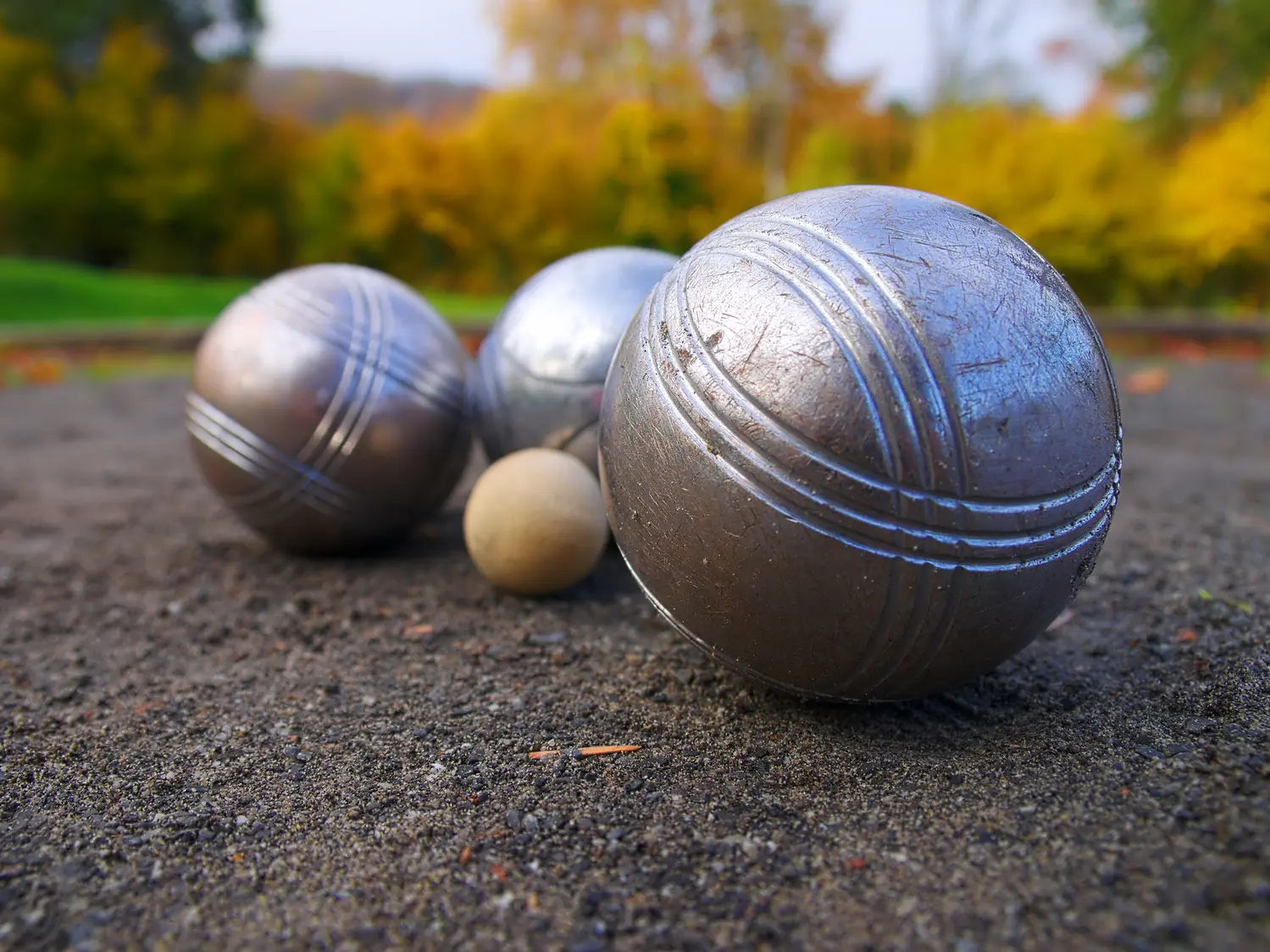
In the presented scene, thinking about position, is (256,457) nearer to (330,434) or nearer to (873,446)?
(330,434)

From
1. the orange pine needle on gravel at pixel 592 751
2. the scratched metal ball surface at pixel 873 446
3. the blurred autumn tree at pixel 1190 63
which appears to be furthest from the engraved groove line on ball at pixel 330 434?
the blurred autumn tree at pixel 1190 63

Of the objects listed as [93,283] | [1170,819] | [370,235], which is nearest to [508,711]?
[1170,819]

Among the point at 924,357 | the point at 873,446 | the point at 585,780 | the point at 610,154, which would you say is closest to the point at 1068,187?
the point at 610,154

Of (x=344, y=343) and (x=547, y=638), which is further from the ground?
(x=344, y=343)

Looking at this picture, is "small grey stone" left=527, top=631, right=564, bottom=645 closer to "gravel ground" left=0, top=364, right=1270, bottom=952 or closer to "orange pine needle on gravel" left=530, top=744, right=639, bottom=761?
"gravel ground" left=0, top=364, right=1270, bottom=952

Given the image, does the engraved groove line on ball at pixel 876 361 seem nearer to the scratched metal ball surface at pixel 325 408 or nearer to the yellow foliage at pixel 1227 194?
the scratched metal ball surface at pixel 325 408

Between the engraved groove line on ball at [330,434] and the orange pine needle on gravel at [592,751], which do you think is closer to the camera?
the orange pine needle on gravel at [592,751]

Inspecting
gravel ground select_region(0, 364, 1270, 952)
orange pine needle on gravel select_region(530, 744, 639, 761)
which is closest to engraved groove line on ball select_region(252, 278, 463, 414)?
gravel ground select_region(0, 364, 1270, 952)

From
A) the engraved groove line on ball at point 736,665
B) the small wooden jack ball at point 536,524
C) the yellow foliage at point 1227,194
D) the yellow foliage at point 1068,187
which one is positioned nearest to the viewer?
the engraved groove line on ball at point 736,665
